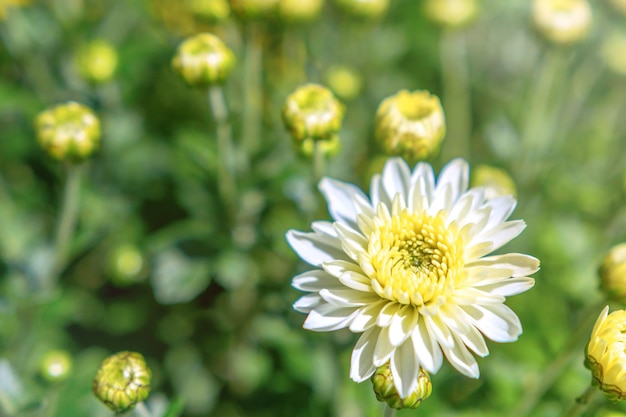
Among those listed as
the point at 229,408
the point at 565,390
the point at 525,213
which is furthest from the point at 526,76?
the point at 229,408

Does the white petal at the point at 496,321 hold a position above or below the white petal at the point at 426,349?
above

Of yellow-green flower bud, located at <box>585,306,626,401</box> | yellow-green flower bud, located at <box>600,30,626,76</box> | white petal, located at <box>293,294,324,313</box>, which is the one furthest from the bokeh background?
white petal, located at <box>293,294,324,313</box>

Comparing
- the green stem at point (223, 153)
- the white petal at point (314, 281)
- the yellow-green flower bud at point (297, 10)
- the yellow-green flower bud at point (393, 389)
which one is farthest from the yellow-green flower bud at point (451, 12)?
the yellow-green flower bud at point (393, 389)

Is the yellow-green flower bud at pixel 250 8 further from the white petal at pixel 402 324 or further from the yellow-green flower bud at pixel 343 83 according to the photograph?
the white petal at pixel 402 324

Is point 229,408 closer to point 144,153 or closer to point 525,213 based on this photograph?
point 144,153

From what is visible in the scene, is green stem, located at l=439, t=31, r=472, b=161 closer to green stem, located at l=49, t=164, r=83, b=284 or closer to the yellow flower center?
the yellow flower center

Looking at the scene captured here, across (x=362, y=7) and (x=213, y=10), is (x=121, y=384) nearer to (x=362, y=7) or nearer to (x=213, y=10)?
(x=213, y=10)
